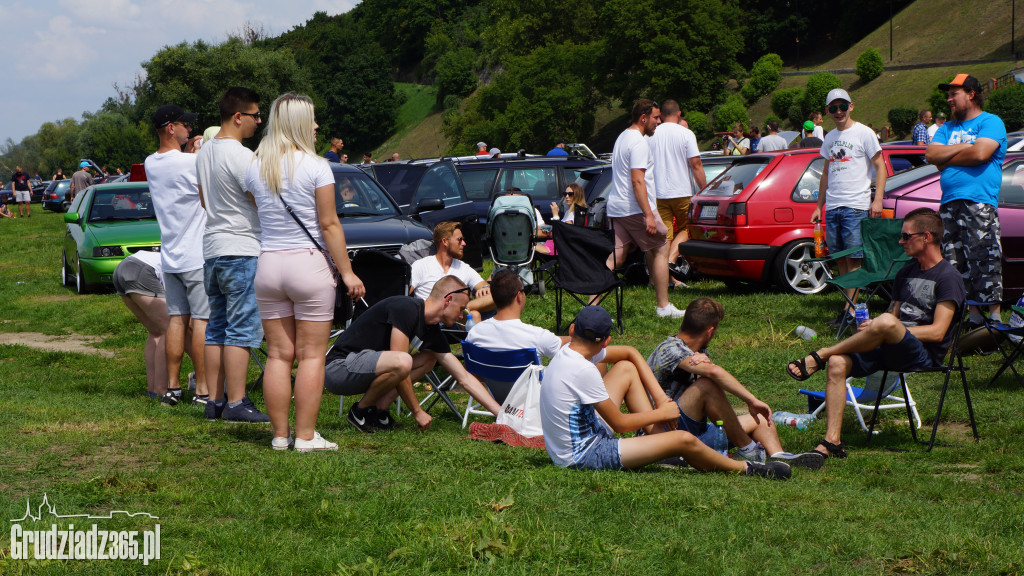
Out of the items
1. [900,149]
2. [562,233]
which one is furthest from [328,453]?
[900,149]

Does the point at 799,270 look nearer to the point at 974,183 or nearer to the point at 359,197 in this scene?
the point at 974,183

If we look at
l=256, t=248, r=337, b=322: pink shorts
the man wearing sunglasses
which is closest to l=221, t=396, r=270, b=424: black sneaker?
l=256, t=248, r=337, b=322: pink shorts

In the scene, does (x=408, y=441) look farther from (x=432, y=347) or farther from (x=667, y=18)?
(x=667, y=18)

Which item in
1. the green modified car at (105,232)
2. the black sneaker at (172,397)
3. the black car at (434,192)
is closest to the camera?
the black sneaker at (172,397)

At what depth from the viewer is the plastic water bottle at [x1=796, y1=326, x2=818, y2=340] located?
9531 millimetres

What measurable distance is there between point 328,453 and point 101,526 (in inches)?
61.4

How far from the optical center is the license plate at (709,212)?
11.9m

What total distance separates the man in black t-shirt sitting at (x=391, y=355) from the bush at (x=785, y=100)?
2027 inches

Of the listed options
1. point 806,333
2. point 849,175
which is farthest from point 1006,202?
point 806,333

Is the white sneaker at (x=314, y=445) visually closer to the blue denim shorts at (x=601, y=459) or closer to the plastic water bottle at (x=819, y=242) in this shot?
the blue denim shorts at (x=601, y=459)

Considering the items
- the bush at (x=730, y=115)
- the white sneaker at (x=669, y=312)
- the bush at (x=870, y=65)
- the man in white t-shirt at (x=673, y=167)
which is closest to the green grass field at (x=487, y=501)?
the white sneaker at (x=669, y=312)

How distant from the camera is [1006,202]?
977cm

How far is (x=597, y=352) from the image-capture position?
5570mm

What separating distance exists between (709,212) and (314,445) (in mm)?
7394
